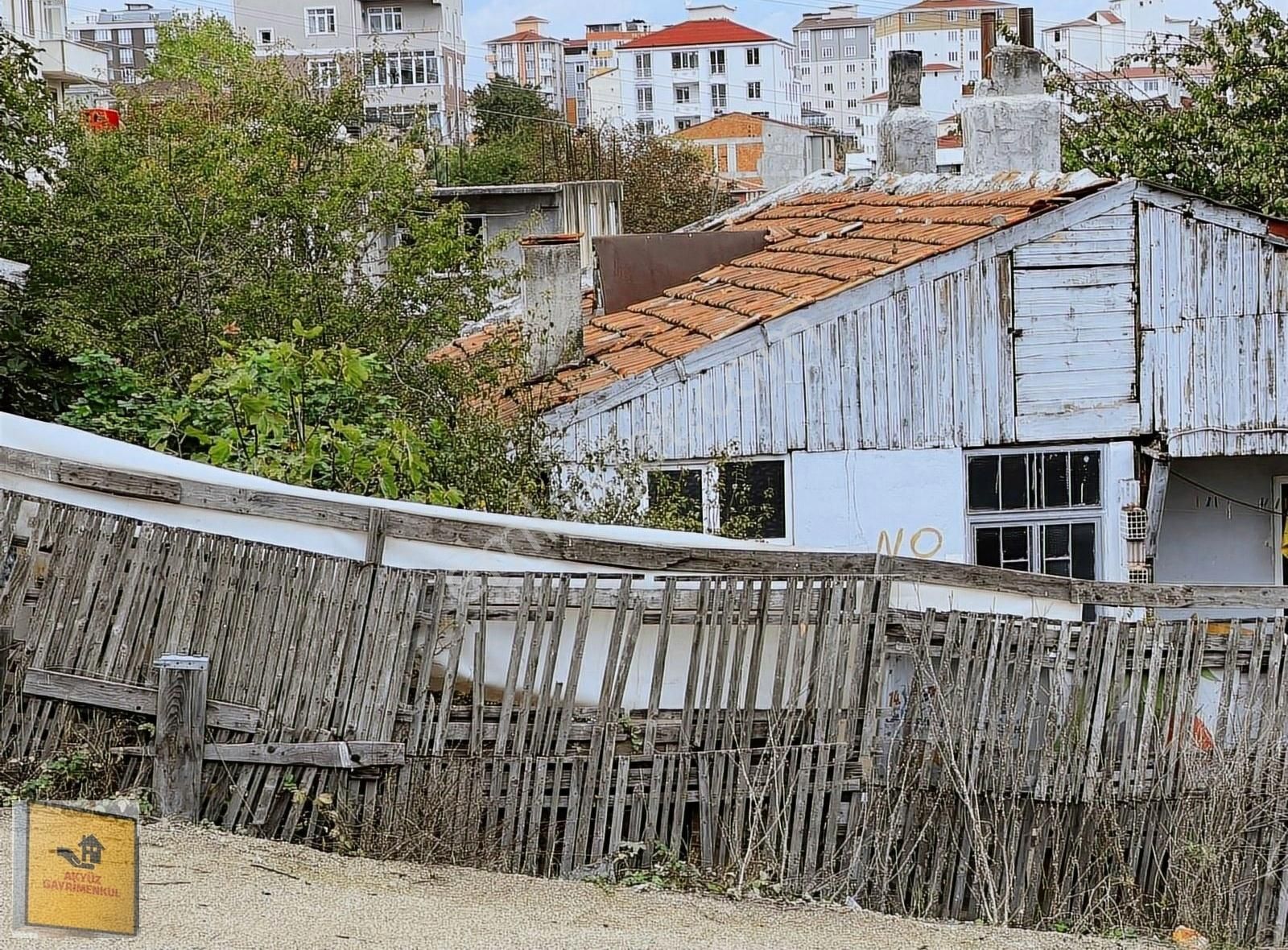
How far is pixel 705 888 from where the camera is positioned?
5.56 metres

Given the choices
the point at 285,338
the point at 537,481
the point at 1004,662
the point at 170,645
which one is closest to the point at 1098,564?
the point at 537,481

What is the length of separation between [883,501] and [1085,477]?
1639 mm

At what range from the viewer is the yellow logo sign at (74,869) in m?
3.78

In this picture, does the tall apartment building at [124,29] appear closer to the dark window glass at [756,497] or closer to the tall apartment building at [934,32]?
the tall apartment building at [934,32]

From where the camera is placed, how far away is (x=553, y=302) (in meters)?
11.6

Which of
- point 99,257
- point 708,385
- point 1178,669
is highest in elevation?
point 99,257

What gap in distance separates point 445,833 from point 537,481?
11.9ft

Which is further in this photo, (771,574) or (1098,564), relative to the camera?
(1098,564)

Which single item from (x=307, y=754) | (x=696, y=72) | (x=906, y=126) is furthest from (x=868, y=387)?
(x=696, y=72)

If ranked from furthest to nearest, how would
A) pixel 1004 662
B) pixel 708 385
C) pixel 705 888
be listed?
pixel 708 385 → pixel 1004 662 → pixel 705 888

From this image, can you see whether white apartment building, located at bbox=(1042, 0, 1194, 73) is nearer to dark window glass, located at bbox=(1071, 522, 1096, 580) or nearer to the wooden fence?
dark window glass, located at bbox=(1071, 522, 1096, 580)

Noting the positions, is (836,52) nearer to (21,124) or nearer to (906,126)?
(906,126)

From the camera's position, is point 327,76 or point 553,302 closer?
point 553,302

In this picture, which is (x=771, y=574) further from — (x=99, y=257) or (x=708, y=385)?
(x=99, y=257)
